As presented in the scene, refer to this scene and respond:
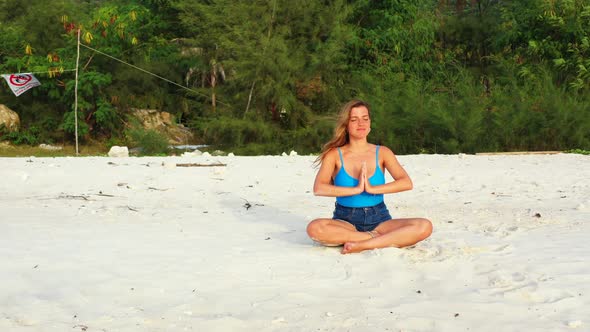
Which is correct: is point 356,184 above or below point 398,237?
above

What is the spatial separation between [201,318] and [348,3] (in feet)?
60.5

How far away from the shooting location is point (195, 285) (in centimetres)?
344

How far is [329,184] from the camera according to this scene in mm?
4297

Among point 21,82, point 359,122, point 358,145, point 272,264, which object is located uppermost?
point 359,122

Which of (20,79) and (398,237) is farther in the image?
(20,79)

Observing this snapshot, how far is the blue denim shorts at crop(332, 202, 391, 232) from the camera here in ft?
14.2

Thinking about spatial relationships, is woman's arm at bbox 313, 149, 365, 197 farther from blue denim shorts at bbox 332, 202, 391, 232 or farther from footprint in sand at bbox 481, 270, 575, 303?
footprint in sand at bbox 481, 270, 575, 303

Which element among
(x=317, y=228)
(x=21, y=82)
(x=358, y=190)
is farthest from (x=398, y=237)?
(x=21, y=82)

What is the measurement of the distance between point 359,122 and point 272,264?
1.10 m

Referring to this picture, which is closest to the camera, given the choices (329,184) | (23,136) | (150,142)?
(329,184)

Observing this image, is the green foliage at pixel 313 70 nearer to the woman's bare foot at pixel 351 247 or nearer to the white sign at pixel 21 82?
the white sign at pixel 21 82

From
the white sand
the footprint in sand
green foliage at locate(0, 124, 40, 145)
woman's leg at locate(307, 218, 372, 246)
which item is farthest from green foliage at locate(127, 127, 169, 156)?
the footprint in sand

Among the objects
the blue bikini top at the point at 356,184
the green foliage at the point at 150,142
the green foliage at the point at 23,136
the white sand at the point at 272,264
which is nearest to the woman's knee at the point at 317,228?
the white sand at the point at 272,264

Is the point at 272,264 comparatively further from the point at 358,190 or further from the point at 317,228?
the point at 358,190
